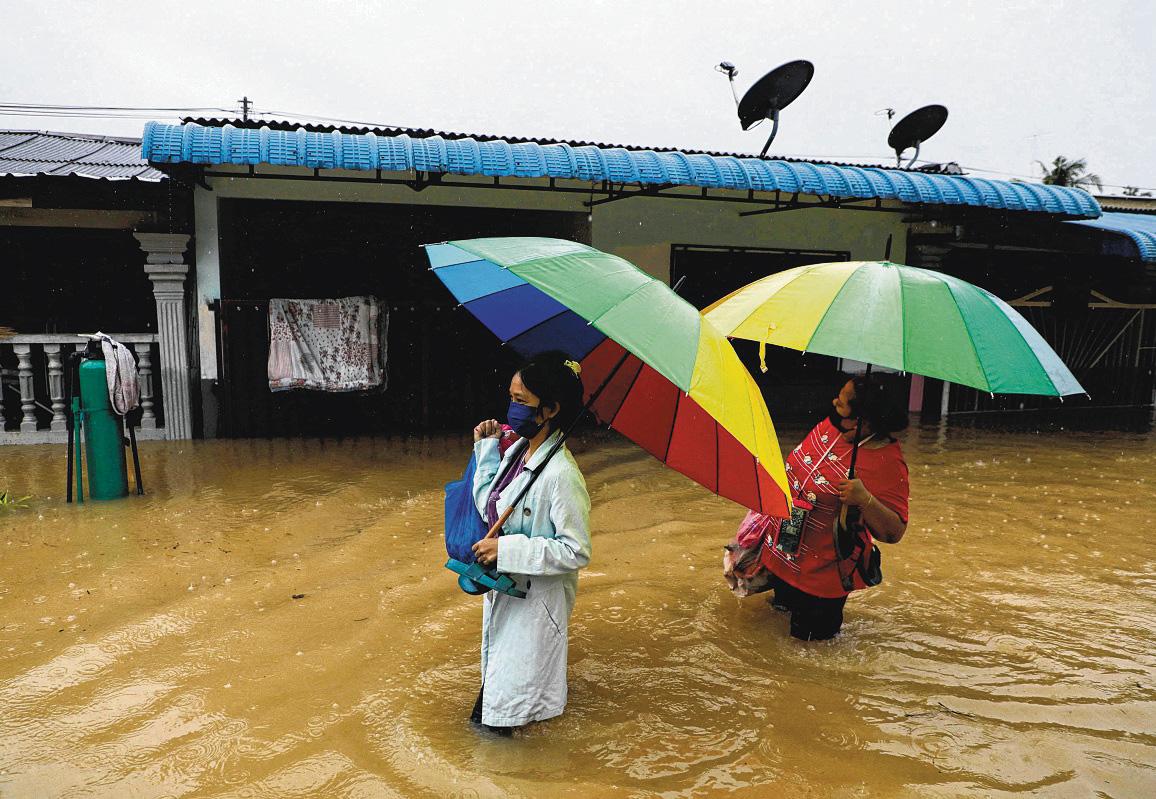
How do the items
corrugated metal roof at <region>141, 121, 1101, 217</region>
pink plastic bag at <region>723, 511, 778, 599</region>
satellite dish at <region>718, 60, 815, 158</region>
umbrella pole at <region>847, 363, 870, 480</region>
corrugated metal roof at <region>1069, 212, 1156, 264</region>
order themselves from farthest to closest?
corrugated metal roof at <region>1069, 212, 1156, 264</region>, satellite dish at <region>718, 60, 815, 158</region>, corrugated metal roof at <region>141, 121, 1101, 217</region>, pink plastic bag at <region>723, 511, 778, 599</region>, umbrella pole at <region>847, 363, 870, 480</region>

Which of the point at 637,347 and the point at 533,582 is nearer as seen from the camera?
the point at 637,347

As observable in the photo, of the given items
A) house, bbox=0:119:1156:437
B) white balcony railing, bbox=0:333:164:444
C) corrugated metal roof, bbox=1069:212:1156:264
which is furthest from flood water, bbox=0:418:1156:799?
corrugated metal roof, bbox=1069:212:1156:264

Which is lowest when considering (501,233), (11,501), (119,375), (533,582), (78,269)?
(11,501)

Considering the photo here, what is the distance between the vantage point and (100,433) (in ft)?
19.4

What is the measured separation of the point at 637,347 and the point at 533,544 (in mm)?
802

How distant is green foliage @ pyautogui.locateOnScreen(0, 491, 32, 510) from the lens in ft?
18.6

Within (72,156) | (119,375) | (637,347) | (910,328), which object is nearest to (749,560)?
(910,328)

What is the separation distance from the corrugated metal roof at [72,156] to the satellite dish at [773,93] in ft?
23.0

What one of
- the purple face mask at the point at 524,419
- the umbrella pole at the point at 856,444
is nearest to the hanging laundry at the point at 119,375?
the purple face mask at the point at 524,419

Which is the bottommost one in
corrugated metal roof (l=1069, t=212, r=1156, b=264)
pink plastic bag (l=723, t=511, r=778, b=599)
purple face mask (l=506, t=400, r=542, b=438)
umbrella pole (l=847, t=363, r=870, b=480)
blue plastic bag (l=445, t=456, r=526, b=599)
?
pink plastic bag (l=723, t=511, r=778, b=599)

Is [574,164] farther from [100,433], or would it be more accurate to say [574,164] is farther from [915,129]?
[915,129]

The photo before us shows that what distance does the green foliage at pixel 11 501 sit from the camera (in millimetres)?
5672

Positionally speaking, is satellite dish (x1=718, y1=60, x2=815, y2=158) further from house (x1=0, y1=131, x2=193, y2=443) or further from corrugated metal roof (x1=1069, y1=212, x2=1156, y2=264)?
house (x1=0, y1=131, x2=193, y2=443)

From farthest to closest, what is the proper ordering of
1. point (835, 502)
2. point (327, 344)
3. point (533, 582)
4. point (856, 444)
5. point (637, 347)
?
point (327, 344) < point (835, 502) < point (856, 444) < point (533, 582) < point (637, 347)
